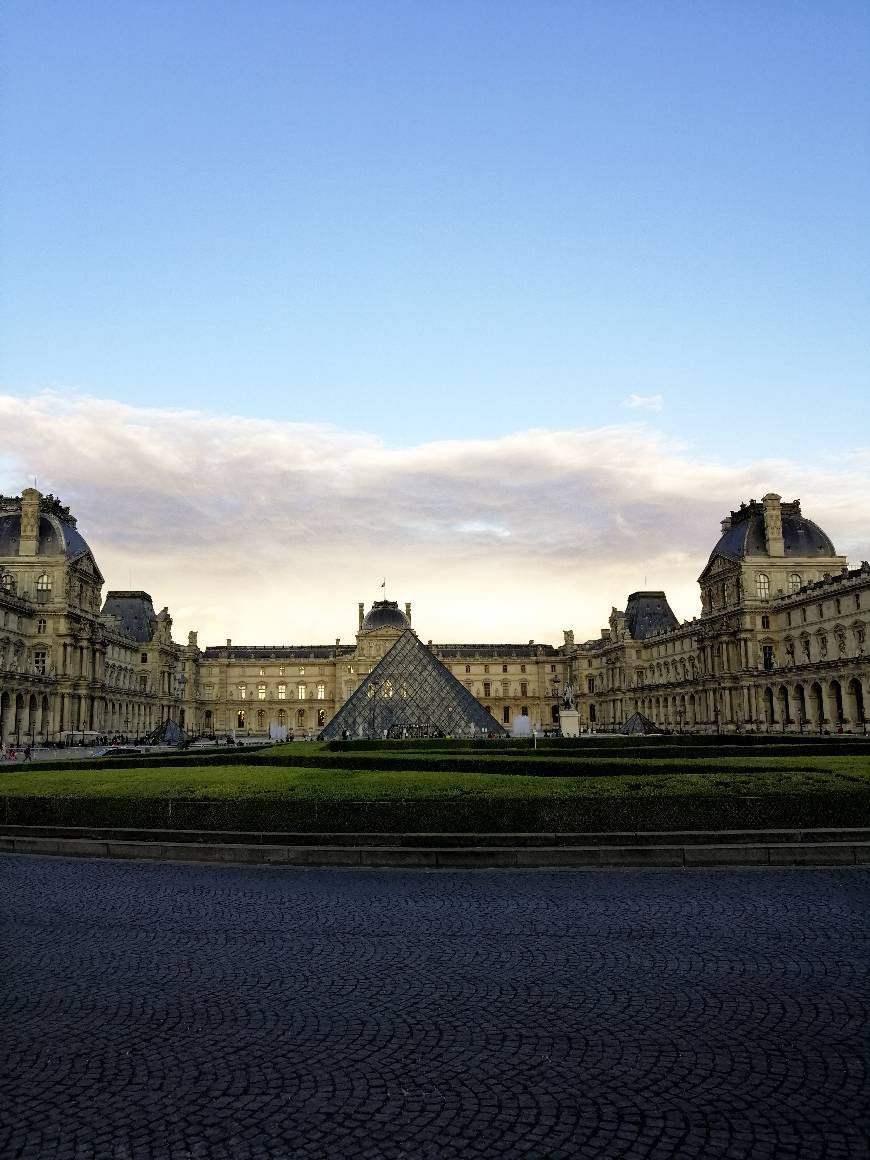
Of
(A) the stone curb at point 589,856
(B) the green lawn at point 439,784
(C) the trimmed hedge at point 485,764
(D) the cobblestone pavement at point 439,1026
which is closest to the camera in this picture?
(D) the cobblestone pavement at point 439,1026

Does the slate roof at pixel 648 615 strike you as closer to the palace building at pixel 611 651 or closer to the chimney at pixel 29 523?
the palace building at pixel 611 651

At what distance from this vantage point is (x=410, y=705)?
160 feet

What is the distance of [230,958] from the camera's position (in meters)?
8.24

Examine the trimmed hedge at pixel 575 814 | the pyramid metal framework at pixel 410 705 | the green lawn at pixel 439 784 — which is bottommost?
the trimmed hedge at pixel 575 814

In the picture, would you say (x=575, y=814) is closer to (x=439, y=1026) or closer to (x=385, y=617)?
(x=439, y=1026)

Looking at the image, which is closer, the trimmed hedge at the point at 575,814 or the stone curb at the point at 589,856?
the stone curb at the point at 589,856

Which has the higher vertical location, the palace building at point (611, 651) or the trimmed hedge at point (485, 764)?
the palace building at point (611, 651)

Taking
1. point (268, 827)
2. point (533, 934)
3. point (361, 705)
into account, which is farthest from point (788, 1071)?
point (361, 705)

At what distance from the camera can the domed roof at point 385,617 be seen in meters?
119

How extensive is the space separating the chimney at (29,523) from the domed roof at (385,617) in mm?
52696

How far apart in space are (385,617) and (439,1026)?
115159mm

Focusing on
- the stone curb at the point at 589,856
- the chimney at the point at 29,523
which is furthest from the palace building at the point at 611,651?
the stone curb at the point at 589,856


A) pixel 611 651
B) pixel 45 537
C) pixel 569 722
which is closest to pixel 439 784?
pixel 569 722

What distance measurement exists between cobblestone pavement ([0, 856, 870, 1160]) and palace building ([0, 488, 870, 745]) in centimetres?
3517
